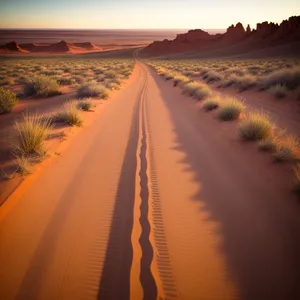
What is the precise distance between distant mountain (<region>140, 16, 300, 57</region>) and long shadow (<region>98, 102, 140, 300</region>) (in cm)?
6511

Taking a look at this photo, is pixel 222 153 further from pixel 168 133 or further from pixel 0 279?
pixel 0 279

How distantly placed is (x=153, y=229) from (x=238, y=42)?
324ft

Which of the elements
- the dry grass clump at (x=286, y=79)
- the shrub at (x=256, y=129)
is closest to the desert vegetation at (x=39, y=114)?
the shrub at (x=256, y=129)

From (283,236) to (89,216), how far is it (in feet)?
10.9

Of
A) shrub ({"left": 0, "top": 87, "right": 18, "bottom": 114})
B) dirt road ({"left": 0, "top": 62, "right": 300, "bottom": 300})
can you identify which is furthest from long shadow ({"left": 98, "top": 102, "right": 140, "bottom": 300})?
shrub ({"left": 0, "top": 87, "right": 18, "bottom": 114})

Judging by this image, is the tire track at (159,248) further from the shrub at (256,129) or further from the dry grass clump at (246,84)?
the dry grass clump at (246,84)

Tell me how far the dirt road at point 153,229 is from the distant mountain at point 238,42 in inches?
2497

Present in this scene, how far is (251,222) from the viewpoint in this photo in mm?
3846

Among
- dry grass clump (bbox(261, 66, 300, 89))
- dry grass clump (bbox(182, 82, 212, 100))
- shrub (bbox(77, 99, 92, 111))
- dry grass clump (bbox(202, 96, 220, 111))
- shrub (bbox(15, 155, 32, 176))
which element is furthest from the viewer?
dry grass clump (bbox(182, 82, 212, 100))

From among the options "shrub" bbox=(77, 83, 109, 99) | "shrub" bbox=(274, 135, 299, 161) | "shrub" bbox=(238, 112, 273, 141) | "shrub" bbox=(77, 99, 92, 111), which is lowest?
"shrub" bbox=(274, 135, 299, 161)

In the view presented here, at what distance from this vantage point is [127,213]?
4055 mm

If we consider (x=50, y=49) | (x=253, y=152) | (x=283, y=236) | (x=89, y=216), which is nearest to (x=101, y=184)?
(x=89, y=216)

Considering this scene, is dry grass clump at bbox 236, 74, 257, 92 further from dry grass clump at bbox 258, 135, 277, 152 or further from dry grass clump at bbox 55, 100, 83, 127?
dry grass clump at bbox 55, 100, 83, 127

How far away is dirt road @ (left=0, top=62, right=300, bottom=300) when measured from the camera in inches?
112
